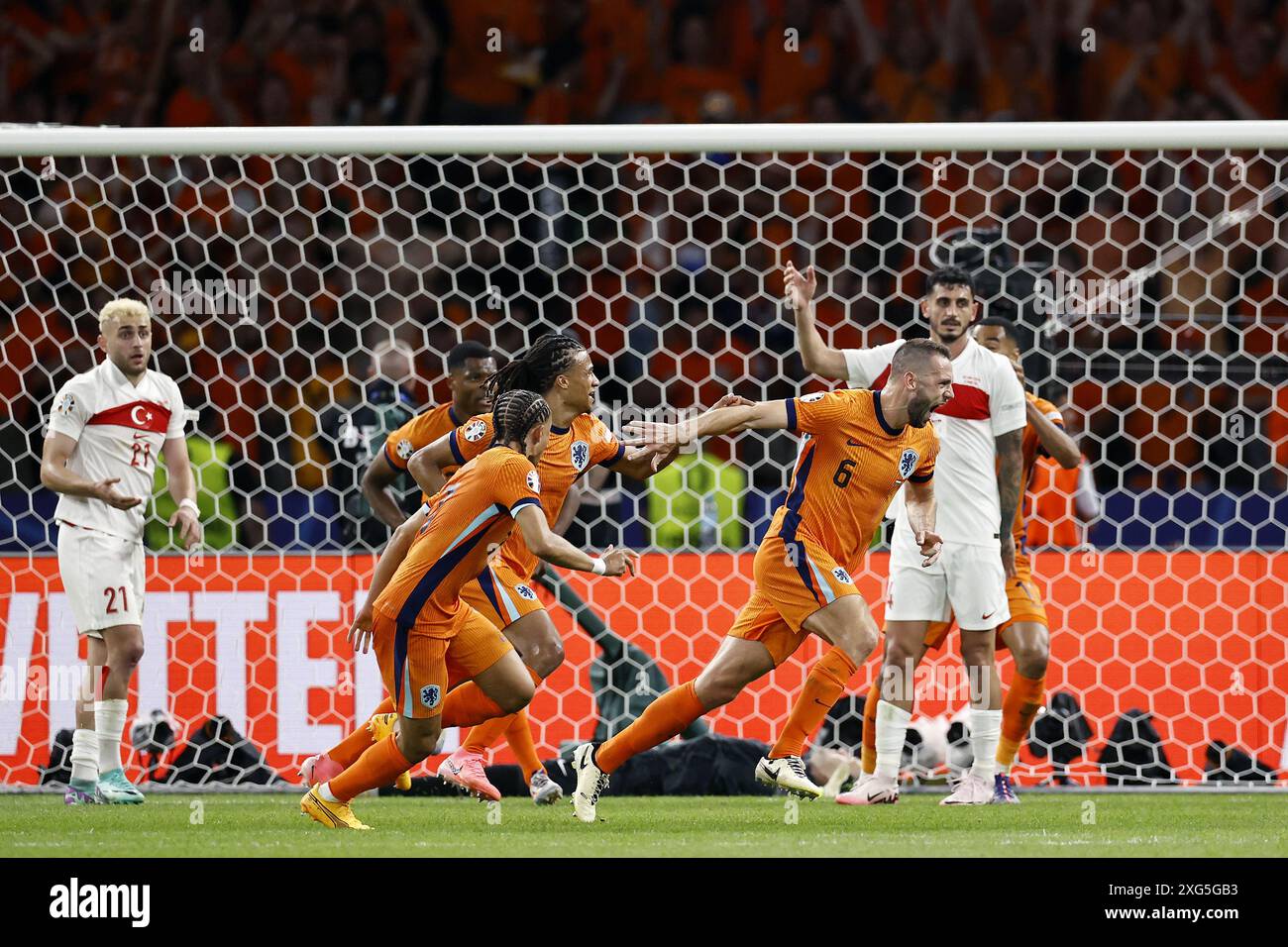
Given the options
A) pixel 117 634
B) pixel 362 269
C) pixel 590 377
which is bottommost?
pixel 117 634

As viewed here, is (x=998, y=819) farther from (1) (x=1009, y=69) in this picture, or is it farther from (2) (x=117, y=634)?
(1) (x=1009, y=69)

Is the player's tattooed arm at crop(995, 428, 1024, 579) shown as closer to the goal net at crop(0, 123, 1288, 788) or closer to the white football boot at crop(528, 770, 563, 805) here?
the goal net at crop(0, 123, 1288, 788)

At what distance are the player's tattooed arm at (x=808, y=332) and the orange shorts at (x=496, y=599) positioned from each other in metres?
1.41

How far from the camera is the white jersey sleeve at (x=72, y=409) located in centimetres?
686

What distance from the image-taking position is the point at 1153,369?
794 cm

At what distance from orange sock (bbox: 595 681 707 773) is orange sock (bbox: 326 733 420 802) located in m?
0.75

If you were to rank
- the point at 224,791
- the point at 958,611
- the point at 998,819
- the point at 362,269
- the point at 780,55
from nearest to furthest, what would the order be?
1. the point at 998,819
2. the point at 958,611
3. the point at 224,791
4. the point at 362,269
5. the point at 780,55

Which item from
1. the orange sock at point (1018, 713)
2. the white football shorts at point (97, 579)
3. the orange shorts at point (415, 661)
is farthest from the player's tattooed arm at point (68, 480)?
the orange sock at point (1018, 713)

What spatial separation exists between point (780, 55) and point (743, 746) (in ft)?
17.6

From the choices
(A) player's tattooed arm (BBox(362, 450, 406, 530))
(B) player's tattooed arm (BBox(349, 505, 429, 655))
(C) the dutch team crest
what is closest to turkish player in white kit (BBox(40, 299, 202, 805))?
(A) player's tattooed arm (BBox(362, 450, 406, 530))

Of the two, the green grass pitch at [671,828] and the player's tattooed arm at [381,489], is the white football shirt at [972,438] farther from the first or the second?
the player's tattooed arm at [381,489]

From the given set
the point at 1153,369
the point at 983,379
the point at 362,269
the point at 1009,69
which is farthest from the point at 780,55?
the point at 983,379

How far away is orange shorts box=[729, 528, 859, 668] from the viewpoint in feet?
20.2

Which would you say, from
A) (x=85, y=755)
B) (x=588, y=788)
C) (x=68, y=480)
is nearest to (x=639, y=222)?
(x=68, y=480)
